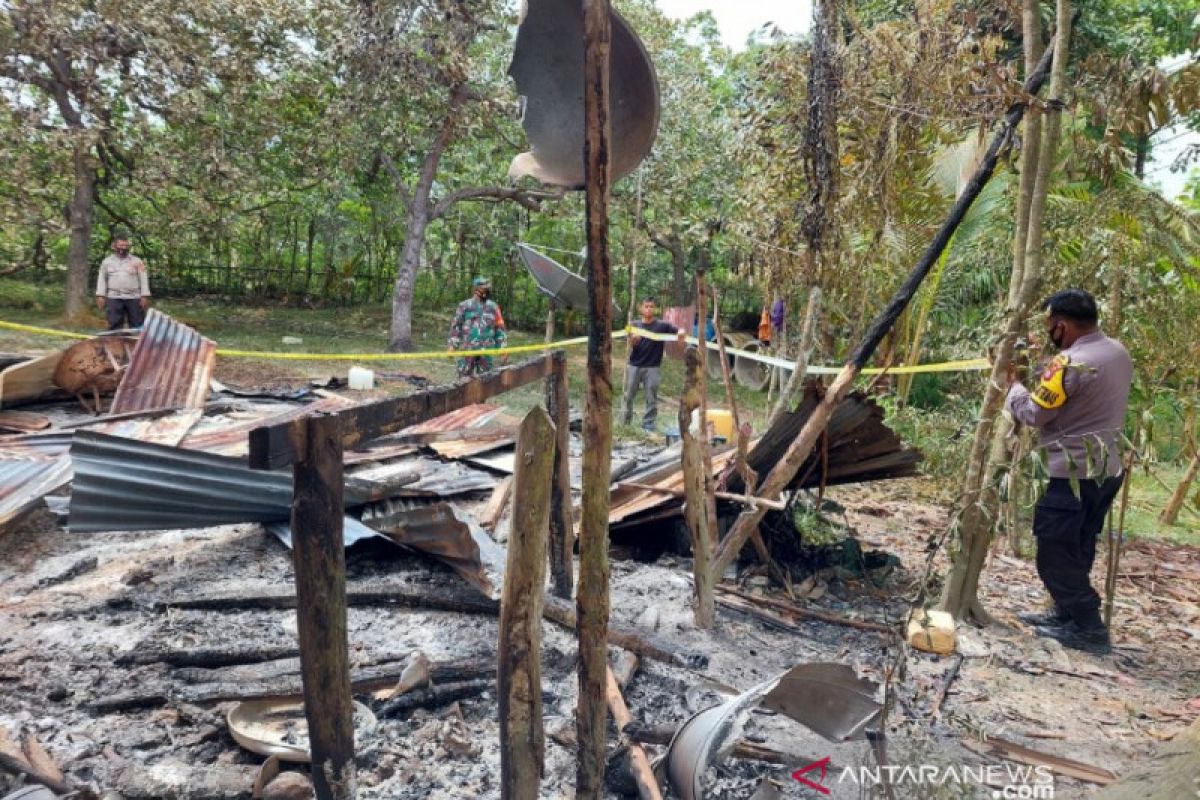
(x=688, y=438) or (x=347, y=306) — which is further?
(x=347, y=306)

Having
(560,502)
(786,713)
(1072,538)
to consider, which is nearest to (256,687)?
(560,502)

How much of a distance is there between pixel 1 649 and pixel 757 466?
11.9 feet

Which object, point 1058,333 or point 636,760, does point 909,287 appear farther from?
point 636,760

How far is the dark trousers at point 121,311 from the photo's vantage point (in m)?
10.5

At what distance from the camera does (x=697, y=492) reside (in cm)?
380

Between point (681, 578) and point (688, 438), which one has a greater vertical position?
point (688, 438)

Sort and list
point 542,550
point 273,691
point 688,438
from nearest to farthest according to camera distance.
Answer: point 542,550 < point 273,691 < point 688,438

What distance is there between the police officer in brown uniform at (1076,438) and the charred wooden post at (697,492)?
1575mm

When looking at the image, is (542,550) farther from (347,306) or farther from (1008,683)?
(347,306)

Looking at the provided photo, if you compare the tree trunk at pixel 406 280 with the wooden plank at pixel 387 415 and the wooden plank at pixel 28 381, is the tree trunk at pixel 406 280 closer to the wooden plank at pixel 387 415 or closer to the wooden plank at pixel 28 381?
the wooden plank at pixel 28 381

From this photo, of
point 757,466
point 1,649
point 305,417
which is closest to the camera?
point 305,417

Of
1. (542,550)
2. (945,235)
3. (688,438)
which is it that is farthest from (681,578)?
(542,550)

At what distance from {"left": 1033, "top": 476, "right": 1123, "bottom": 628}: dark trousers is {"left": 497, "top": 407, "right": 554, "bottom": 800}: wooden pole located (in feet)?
10.5

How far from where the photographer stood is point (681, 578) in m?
4.67
